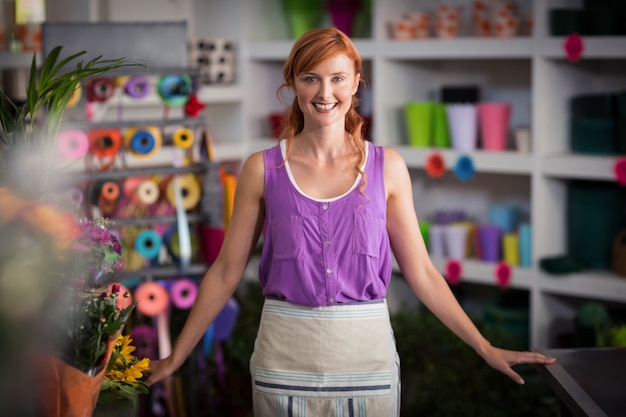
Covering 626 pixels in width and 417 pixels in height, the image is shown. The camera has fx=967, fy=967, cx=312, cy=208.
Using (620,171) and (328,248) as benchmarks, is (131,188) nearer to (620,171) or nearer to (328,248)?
(328,248)

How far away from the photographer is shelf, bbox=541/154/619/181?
3.39m

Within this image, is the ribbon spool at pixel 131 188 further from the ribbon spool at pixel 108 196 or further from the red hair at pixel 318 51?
the red hair at pixel 318 51

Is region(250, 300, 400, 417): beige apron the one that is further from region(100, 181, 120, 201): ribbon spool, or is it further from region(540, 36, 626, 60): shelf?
region(540, 36, 626, 60): shelf

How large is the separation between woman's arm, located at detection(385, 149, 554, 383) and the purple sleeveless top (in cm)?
5

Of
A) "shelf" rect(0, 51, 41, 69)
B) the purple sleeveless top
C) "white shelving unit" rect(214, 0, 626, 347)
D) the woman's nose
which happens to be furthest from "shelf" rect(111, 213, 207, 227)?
the woman's nose

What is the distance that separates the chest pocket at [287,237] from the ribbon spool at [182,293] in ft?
4.55

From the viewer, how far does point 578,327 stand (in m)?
3.46

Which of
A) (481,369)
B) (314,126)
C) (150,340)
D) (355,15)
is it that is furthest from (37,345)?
(355,15)

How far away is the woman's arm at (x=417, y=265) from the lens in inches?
82.1

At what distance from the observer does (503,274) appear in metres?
3.67

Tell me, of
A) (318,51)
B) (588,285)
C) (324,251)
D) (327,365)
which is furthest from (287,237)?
(588,285)

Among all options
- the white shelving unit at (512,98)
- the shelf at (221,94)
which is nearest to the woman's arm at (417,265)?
the white shelving unit at (512,98)

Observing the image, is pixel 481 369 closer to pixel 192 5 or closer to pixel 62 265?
pixel 192 5

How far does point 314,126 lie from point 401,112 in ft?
6.91
